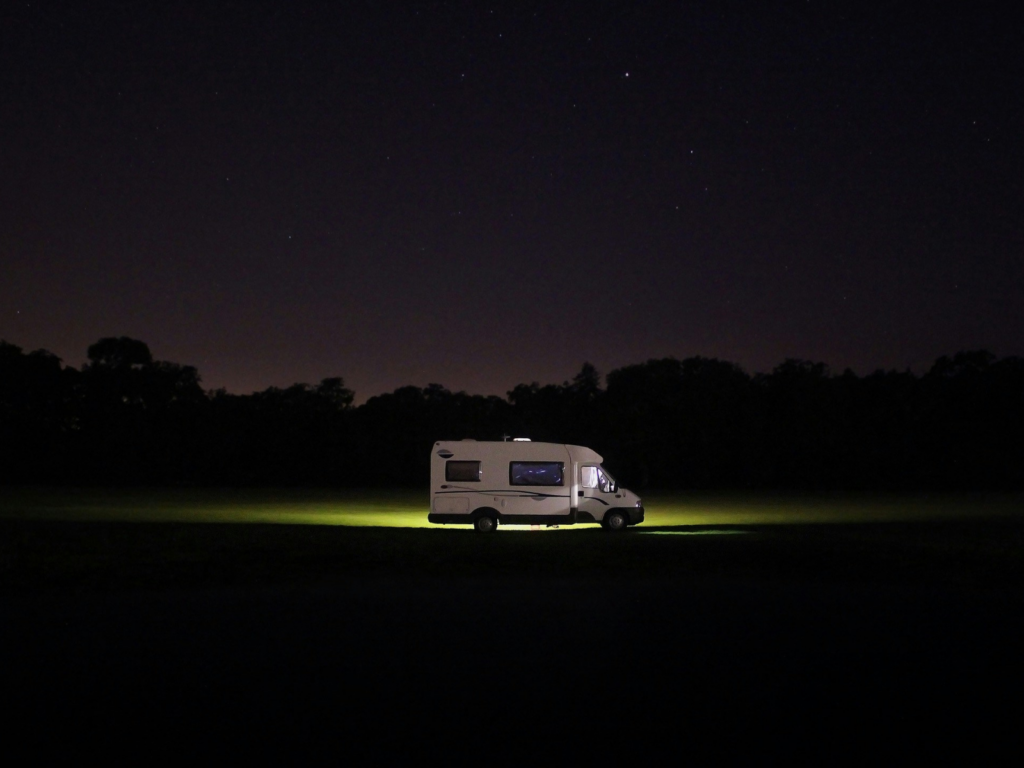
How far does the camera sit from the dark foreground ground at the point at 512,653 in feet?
23.1

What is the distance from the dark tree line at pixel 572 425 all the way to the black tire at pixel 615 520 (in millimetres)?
42198

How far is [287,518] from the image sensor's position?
32.9 metres

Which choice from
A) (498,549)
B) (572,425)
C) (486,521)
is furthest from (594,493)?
(572,425)

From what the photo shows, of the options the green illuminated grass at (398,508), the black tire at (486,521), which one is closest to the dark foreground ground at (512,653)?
the black tire at (486,521)

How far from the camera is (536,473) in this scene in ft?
88.3

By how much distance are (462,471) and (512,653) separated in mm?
17220

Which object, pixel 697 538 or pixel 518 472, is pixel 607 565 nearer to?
pixel 697 538

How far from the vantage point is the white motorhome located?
87.0 ft

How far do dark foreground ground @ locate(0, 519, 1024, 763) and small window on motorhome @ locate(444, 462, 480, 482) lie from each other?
8.40 metres

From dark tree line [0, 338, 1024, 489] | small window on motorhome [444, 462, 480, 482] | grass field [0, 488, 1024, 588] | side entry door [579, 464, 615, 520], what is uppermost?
dark tree line [0, 338, 1024, 489]

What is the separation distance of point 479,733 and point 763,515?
30.4m

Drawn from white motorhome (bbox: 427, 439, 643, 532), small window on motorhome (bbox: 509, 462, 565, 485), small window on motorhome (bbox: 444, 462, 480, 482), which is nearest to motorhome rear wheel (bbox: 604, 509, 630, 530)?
white motorhome (bbox: 427, 439, 643, 532)

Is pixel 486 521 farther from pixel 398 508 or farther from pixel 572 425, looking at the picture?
pixel 572 425

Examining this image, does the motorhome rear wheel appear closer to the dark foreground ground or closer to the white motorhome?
the white motorhome
